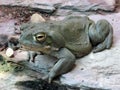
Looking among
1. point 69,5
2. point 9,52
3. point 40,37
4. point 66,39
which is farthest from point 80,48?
point 69,5

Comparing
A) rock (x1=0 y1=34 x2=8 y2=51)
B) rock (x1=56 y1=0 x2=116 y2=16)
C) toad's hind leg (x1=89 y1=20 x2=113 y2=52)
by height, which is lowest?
rock (x1=0 y1=34 x2=8 y2=51)

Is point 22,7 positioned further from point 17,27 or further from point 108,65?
point 108,65

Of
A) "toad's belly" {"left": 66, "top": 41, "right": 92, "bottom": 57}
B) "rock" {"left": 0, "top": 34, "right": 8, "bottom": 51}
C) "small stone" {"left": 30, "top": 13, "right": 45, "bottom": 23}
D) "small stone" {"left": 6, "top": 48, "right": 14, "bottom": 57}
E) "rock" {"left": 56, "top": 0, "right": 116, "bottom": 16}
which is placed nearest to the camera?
"toad's belly" {"left": 66, "top": 41, "right": 92, "bottom": 57}

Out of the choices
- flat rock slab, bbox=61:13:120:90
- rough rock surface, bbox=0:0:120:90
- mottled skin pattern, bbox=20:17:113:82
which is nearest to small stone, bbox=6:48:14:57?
rough rock surface, bbox=0:0:120:90

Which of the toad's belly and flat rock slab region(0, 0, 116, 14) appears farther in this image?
flat rock slab region(0, 0, 116, 14)

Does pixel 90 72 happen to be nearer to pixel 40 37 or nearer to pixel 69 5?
pixel 40 37

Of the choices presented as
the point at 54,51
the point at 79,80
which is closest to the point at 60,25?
the point at 54,51

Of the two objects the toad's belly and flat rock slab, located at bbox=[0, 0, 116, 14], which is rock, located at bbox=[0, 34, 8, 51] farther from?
the toad's belly
